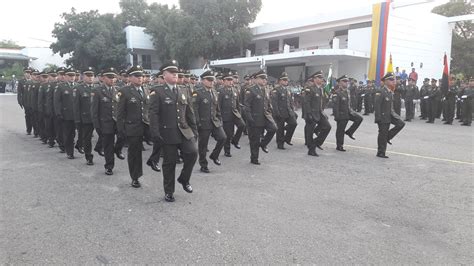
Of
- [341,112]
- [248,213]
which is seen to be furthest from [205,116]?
[341,112]

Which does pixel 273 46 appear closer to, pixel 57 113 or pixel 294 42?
pixel 294 42

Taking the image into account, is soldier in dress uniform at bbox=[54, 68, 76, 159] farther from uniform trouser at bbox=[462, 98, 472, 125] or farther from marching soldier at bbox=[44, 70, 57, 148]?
uniform trouser at bbox=[462, 98, 472, 125]

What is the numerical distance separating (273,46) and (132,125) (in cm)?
3133

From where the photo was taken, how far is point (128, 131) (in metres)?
5.64

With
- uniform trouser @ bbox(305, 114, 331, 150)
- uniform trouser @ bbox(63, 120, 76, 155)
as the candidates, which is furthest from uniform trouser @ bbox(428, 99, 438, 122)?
uniform trouser @ bbox(63, 120, 76, 155)

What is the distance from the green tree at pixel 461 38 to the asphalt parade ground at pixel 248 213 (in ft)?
99.4

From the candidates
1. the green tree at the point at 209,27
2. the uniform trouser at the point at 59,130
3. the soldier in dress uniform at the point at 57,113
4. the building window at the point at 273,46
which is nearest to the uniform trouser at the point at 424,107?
the soldier in dress uniform at the point at 57,113

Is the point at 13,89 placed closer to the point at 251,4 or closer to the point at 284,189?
the point at 251,4

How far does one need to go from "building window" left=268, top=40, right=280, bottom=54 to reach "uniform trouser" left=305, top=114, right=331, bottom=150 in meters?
27.2

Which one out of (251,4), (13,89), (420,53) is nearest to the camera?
(420,53)

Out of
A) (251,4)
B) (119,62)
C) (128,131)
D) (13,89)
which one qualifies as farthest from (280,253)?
(13,89)

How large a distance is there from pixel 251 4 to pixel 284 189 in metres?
31.8

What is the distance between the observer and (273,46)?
1398 inches

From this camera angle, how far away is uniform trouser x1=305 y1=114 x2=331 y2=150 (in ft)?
27.5
